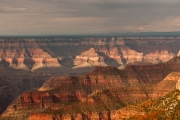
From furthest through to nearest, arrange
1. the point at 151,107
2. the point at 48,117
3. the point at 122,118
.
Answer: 1. the point at 48,117
2. the point at 122,118
3. the point at 151,107

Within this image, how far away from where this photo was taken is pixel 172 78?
192125 millimetres

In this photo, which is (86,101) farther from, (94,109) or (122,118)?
(122,118)

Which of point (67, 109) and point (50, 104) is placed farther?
point (50, 104)

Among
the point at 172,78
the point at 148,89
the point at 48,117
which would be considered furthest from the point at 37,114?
the point at 172,78

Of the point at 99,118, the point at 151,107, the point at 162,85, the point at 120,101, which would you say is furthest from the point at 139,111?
the point at 162,85

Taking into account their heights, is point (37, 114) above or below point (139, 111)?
below

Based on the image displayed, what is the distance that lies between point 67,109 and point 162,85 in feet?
163

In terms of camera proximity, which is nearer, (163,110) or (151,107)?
(163,110)

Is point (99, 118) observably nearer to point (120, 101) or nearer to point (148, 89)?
point (120, 101)

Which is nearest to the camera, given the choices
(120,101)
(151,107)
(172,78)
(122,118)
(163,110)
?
(163,110)

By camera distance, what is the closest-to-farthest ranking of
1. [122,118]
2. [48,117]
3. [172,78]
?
1. [122,118]
2. [48,117]
3. [172,78]

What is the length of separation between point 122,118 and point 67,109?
67.8 metres

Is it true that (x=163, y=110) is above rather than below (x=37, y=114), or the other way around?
above

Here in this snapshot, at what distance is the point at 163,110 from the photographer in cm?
7888
